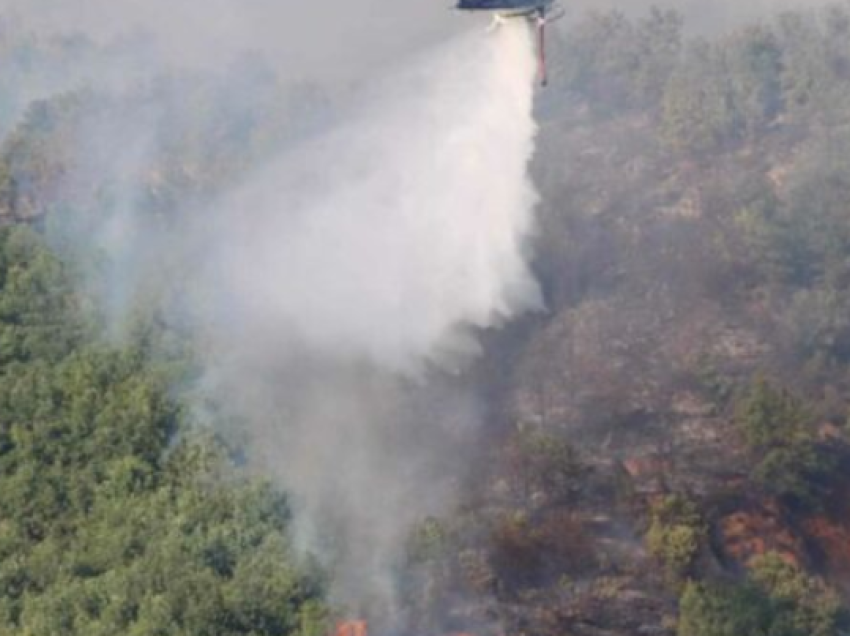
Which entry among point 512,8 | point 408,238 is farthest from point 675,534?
point 408,238

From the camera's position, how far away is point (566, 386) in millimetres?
101250

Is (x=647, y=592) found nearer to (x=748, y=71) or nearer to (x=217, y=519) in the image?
(x=217, y=519)

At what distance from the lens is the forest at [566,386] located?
61.4 metres

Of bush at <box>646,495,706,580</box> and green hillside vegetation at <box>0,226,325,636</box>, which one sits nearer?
green hillside vegetation at <box>0,226,325,636</box>

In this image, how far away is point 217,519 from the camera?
61625mm

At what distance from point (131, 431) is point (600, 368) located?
134ft

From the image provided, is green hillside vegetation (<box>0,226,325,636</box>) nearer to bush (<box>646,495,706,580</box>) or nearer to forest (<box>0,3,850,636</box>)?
forest (<box>0,3,850,636</box>)

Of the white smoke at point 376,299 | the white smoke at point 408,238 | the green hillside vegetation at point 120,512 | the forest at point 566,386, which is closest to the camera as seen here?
the green hillside vegetation at point 120,512

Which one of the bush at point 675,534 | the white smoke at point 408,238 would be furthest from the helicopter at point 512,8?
the bush at point 675,534

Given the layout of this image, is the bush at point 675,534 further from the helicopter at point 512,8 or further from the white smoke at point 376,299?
the helicopter at point 512,8

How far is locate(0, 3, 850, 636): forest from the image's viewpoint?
61406 mm

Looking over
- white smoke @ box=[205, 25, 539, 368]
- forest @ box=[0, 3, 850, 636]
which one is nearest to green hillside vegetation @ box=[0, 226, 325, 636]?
forest @ box=[0, 3, 850, 636]

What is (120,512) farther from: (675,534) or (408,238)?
(408,238)

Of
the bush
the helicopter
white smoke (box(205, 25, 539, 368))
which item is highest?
white smoke (box(205, 25, 539, 368))
